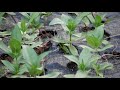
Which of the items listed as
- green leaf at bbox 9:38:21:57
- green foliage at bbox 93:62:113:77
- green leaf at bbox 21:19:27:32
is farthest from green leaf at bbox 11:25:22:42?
green foliage at bbox 93:62:113:77

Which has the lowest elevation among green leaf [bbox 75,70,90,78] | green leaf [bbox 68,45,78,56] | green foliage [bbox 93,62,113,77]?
green leaf [bbox 75,70,90,78]

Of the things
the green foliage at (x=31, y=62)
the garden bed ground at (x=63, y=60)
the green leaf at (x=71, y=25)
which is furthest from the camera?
the green leaf at (x=71, y=25)

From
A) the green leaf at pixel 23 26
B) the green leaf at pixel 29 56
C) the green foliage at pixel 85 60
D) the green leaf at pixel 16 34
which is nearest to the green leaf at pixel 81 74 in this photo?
the green foliage at pixel 85 60

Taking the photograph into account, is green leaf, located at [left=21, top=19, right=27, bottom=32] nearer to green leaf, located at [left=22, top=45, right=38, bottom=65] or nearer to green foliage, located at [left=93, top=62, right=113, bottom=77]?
green leaf, located at [left=22, top=45, right=38, bottom=65]

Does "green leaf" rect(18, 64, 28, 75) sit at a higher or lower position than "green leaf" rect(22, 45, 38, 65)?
lower

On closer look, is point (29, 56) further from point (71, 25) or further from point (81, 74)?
point (71, 25)

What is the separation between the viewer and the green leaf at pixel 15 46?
0.91 meters

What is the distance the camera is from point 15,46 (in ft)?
3.05

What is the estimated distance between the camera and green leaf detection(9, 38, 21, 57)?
3.00 ft

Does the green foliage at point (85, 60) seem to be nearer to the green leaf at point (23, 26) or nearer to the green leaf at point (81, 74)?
A: the green leaf at point (81, 74)

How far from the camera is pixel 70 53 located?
106 centimetres

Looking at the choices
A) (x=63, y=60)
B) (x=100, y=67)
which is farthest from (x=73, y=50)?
(x=100, y=67)
